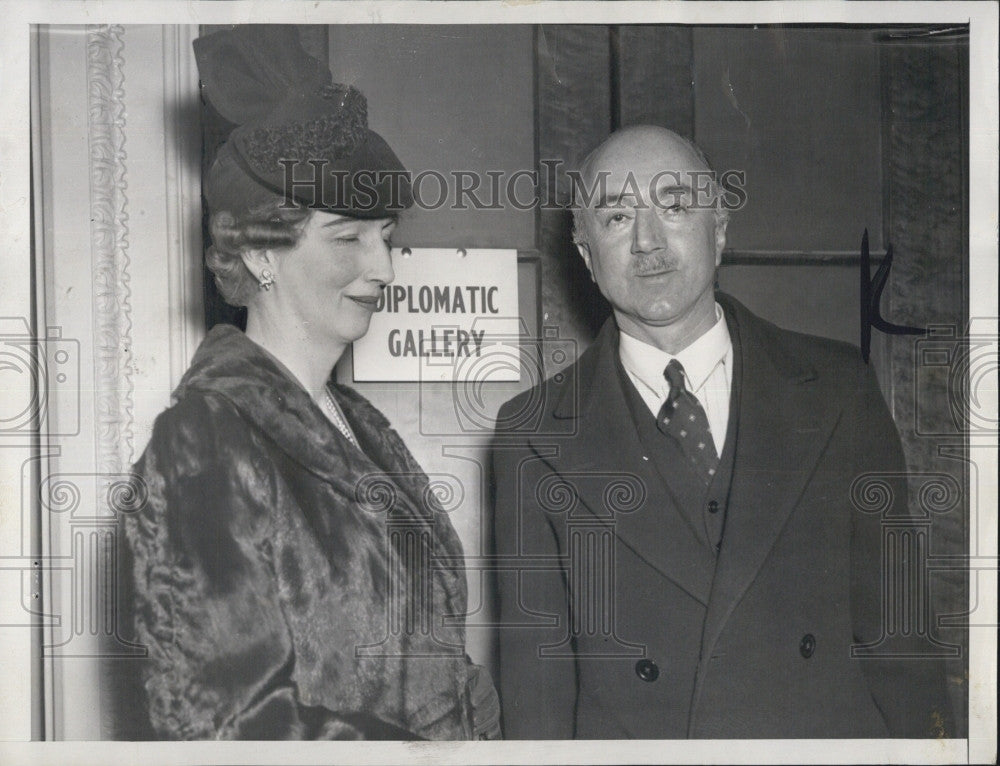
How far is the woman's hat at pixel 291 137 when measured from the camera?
3.52m

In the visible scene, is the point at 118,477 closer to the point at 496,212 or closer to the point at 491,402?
the point at 491,402

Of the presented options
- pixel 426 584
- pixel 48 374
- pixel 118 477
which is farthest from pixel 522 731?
pixel 48 374

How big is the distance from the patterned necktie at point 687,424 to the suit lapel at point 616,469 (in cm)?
12

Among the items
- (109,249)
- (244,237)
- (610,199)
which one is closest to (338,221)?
(244,237)

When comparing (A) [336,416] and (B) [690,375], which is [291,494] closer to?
(A) [336,416]

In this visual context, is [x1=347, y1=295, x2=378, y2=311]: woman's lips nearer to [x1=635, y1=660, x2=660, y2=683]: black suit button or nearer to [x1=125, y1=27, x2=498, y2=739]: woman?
[x1=125, y1=27, x2=498, y2=739]: woman

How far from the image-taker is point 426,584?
11.6 feet

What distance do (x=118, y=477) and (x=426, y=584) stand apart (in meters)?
1.07

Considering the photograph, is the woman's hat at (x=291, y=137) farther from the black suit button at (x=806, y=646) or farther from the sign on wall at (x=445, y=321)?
the black suit button at (x=806, y=646)

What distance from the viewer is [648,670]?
11.5ft

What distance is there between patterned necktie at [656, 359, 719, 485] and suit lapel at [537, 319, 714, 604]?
12 cm

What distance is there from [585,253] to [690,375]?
1.74ft

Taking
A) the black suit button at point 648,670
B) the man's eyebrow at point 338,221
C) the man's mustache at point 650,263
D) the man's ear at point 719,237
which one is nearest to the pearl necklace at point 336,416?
the man's eyebrow at point 338,221

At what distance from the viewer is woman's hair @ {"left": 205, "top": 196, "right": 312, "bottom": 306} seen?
11.5ft
